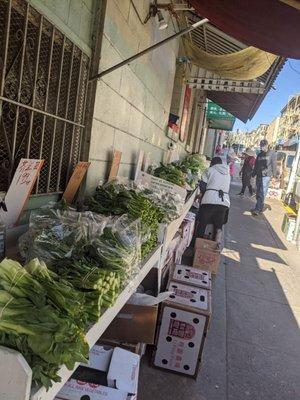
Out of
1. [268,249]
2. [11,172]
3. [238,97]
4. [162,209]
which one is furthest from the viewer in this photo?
[238,97]

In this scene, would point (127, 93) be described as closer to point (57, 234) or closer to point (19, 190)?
point (19, 190)

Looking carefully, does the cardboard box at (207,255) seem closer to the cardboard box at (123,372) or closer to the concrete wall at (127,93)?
the concrete wall at (127,93)

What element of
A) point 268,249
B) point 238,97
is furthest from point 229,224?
point 238,97

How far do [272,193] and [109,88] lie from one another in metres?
15.4

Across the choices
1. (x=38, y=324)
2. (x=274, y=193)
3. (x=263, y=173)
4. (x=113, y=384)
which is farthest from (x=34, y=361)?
(x=274, y=193)

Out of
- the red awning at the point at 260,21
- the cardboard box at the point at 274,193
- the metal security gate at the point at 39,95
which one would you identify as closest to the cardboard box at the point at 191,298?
the metal security gate at the point at 39,95

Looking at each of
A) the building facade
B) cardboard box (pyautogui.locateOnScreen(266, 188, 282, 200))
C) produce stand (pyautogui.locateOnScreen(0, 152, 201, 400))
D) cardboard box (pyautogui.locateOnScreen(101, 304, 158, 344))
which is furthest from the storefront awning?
the building facade

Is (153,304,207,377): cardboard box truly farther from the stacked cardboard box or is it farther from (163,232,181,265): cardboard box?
(163,232,181,265): cardboard box

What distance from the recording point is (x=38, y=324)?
133 centimetres

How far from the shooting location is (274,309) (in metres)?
5.24

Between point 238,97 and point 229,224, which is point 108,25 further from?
point 238,97

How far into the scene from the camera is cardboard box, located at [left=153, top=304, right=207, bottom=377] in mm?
3342

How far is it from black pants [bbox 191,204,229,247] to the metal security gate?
13.5 feet

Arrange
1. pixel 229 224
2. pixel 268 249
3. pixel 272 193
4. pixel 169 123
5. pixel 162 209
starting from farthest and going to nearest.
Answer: pixel 272 193, pixel 229 224, pixel 268 249, pixel 169 123, pixel 162 209
